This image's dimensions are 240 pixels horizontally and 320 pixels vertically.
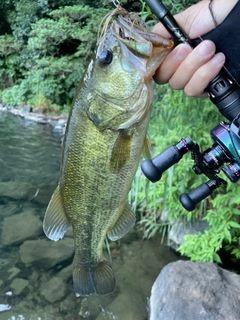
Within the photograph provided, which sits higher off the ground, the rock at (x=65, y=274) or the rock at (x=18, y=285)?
the rock at (x=65, y=274)

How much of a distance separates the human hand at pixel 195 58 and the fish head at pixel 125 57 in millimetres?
73

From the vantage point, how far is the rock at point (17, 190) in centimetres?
590

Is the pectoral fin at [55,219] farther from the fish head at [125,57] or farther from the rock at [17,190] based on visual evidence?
the rock at [17,190]

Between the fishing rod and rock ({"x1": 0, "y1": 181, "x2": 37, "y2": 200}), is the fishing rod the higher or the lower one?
the higher one

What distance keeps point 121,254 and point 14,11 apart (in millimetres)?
14235

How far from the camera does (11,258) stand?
4.29 meters

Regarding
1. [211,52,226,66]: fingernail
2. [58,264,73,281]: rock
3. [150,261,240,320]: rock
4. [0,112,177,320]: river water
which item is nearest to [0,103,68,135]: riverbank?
[0,112,177,320]: river water

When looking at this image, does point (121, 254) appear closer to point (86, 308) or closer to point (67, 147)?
point (86, 308)

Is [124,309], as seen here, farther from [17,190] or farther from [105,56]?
[17,190]

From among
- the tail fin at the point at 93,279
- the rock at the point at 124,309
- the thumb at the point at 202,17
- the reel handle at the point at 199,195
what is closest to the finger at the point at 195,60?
the thumb at the point at 202,17

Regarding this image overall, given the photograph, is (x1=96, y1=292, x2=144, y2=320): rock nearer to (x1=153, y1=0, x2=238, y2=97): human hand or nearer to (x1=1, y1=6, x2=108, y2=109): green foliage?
(x1=153, y1=0, x2=238, y2=97): human hand

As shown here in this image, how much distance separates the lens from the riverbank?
1191 centimetres

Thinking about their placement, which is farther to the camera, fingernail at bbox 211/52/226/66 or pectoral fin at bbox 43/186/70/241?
pectoral fin at bbox 43/186/70/241

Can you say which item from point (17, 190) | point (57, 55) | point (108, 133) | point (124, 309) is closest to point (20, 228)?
point (17, 190)
